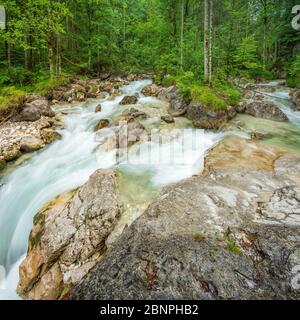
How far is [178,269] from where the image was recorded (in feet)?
8.70

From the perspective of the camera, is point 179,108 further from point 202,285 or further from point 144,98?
point 202,285

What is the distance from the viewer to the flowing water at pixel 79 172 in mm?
4938

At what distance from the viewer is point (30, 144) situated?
310 inches

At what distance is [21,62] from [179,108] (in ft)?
53.7

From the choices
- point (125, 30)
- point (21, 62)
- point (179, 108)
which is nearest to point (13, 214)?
point (179, 108)

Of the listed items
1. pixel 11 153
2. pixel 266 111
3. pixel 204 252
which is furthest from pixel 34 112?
pixel 266 111

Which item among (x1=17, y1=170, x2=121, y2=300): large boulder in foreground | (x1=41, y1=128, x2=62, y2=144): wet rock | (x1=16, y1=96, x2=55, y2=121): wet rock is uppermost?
(x1=16, y1=96, x2=55, y2=121): wet rock

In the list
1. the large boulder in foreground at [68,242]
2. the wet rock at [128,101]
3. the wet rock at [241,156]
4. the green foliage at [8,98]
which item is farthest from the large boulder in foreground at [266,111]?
the green foliage at [8,98]

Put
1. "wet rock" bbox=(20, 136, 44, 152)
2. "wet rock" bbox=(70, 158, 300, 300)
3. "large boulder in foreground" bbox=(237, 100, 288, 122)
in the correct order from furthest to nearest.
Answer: "large boulder in foreground" bbox=(237, 100, 288, 122)
"wet rock" bbox=(20, 136, 44, 152)
"wet rock" bbox=(70, 158, 300, 300)

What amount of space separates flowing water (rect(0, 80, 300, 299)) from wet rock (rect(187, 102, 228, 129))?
Answer: 1.34ft

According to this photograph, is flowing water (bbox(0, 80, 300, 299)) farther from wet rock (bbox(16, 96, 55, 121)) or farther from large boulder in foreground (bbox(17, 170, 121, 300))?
wet rock (bbox(16, 96, 55, 121))

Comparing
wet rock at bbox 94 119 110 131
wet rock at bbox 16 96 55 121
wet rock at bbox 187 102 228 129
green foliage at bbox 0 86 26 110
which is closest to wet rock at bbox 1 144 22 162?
wet rock at bbox 16 96 55 121

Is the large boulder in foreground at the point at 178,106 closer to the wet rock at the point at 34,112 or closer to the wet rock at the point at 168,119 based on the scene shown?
the wet rock at the point at 168,119

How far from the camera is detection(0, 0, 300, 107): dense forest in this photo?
508 inches
